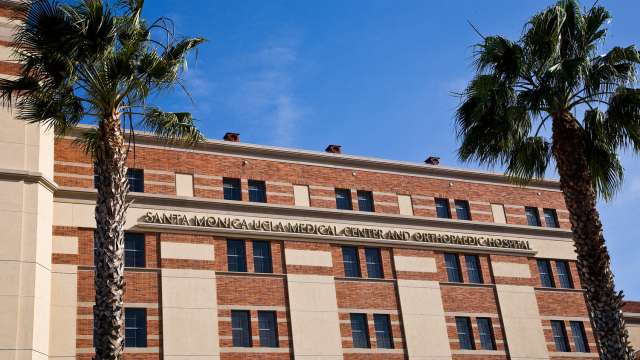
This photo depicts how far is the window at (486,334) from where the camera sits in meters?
40.2

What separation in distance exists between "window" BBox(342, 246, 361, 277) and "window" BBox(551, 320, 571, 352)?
12.1 meters

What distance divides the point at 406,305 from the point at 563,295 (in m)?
10.6

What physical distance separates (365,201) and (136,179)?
1210cm

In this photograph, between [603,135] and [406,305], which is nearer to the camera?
[603,135]

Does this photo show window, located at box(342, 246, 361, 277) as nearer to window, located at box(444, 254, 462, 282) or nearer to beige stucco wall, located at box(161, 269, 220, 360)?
window, located at box(444, 254, 462, 282)

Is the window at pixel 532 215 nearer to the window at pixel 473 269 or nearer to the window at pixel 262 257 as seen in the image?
the window at pixel 473 269

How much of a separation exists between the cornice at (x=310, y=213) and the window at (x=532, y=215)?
3.33 ft

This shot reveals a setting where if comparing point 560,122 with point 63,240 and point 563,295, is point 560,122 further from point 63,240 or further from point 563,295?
point 563,295

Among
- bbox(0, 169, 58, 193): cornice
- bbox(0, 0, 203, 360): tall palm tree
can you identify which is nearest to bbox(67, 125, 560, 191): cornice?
bbox(0, 169, 58, 193): cornice

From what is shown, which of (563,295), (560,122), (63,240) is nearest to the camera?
(560,122)

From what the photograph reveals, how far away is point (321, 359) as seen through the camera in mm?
35438

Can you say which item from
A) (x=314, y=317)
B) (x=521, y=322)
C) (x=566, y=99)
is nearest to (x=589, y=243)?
(x=566, y=99)

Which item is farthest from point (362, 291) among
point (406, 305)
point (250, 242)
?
point (250, 242)

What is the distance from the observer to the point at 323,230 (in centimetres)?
3822
